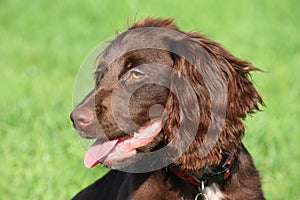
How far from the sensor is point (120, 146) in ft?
14.6

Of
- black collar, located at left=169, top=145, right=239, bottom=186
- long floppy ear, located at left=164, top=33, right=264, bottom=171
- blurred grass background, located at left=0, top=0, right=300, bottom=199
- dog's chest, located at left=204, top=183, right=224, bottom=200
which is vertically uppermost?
long floppy ear, located at left=164, top=33, right=264, bottom=171

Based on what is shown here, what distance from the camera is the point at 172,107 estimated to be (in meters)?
4.42

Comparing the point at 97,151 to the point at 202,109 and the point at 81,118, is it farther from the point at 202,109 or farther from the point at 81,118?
the point at 202,109

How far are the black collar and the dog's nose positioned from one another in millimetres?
649

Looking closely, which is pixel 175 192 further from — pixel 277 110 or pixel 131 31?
pixel 277 110

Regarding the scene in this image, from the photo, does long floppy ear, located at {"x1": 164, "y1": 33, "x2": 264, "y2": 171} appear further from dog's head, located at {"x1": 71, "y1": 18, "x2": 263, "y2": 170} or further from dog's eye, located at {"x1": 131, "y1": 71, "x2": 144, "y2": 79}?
dog's eye, located at {"x1": 131, "y1": 71, "x2": 144, "y2": 79}

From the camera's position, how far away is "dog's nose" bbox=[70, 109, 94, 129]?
428 centimetres

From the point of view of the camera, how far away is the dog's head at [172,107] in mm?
4406

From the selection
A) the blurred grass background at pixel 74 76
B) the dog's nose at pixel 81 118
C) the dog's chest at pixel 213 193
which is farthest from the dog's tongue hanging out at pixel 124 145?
the blurred grass background at pixel 74 76

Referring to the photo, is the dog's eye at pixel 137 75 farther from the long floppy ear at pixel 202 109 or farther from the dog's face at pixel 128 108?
the long floppy ear at pixel 202 109

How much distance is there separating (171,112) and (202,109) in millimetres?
193

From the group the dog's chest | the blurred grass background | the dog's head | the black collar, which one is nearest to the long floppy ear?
the dog's head

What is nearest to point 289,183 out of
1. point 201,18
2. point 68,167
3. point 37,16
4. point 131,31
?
point 68,167

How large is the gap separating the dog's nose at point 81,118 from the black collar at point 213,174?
2.13ft
